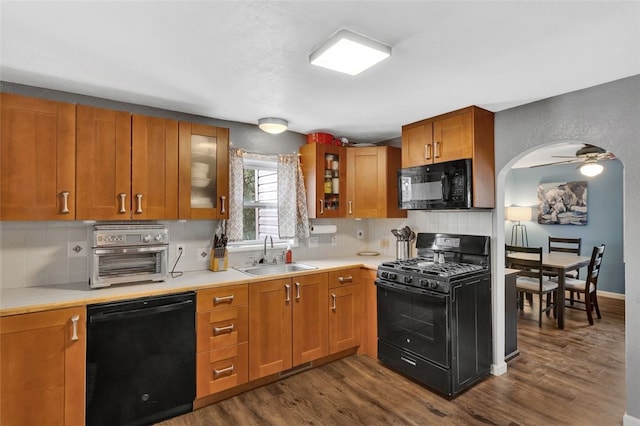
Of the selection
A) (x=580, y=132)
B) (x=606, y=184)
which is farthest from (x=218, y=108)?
(x=606, y=184)

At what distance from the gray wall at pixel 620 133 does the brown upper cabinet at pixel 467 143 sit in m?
0.32

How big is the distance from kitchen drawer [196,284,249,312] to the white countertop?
50 millimetres

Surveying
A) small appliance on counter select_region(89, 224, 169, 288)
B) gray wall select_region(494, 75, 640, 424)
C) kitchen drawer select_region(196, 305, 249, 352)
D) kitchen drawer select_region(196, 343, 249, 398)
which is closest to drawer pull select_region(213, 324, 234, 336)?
kitchen drawer select_region(196, 305, 249, 352)

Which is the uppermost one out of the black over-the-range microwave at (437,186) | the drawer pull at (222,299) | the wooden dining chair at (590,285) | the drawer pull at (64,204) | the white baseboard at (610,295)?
the black over-the-range microwave at (437,186)

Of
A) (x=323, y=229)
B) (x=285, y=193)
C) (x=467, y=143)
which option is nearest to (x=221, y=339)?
(x=285, y=193)

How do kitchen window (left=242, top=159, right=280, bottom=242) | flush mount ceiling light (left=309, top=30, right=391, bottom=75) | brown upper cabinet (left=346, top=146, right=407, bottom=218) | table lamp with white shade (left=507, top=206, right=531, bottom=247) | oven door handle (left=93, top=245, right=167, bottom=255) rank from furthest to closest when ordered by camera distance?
table lamp with white shade (left=507, top=206, right=531, bottom=247)
brown upper cabinet (left=346, top=146, right=407, bottom=218)
kitchen window (left=242, top=159, right=280, bottom=242)
oven door handle (left=93, top=245, right=167, bottom=255)
flush mount ceiling light (left=309, top=30, right=391, bottom=75)

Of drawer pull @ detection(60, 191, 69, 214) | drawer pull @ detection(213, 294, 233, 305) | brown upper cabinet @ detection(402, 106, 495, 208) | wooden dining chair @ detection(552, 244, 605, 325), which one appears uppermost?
brown upper cabinet @ detection(402, 106, 495, 208)

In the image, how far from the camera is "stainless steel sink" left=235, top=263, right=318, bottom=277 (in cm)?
313

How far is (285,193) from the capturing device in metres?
3.51

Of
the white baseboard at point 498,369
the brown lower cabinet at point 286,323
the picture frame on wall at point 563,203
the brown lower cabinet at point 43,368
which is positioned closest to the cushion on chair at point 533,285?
the white baseboard at point 498,369

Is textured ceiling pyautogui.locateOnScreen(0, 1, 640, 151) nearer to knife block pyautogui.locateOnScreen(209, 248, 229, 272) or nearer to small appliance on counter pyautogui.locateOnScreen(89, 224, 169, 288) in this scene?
small appliance on counter pyautogui.locateOnScreen(89, 224, 169, 288)

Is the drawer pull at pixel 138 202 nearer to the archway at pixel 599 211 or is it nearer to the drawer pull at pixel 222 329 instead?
the drawer pull at pixel 222 329

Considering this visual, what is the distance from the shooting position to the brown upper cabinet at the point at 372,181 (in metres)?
3.65

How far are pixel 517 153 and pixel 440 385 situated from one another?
2056 millimetres
